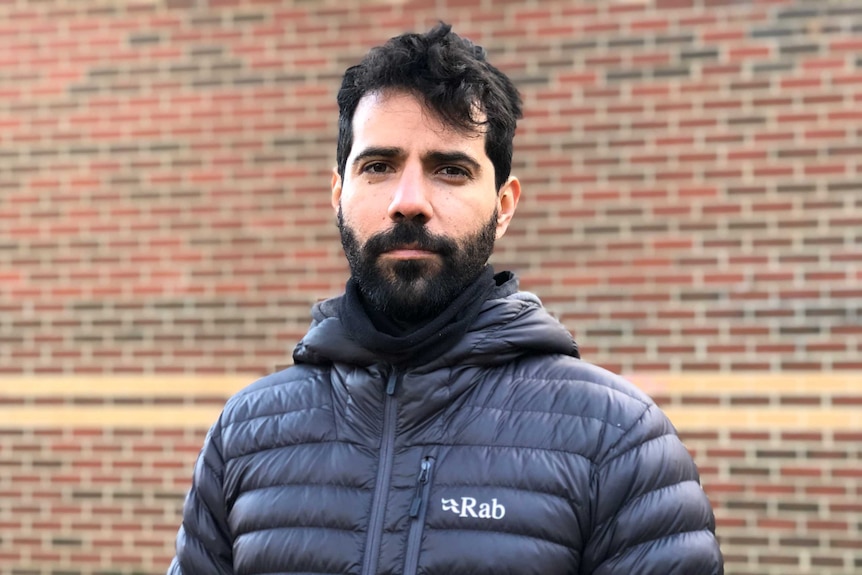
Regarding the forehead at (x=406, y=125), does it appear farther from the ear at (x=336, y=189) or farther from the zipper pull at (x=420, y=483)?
the zipper pull at (x=420, y=483)

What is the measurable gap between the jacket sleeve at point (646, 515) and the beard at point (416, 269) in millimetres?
399

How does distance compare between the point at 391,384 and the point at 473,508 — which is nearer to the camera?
the point at 473,508

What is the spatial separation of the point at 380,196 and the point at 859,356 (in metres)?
3.98

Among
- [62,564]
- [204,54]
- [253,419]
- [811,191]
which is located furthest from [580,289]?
[253,419]

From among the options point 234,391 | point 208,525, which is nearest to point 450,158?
point 208,525

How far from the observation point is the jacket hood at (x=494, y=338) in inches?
75.2

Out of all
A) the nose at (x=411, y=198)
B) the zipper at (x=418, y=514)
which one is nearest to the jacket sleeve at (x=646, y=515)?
the zipper at (x=418, y=514)

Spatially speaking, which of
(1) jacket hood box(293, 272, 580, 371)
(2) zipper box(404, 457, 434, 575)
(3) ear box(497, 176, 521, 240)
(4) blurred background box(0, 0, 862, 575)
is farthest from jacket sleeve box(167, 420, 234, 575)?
(4) blurred background box(0, 0, 862, 575)

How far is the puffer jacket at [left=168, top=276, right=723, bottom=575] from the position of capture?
1748mm

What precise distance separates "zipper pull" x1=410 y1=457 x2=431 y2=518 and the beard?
0.27 metres

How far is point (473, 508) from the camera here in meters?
1.78

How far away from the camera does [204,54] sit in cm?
601

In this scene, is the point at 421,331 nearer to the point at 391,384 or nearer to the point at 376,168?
the point at 391,384

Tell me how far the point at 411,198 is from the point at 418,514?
21.2 inches
